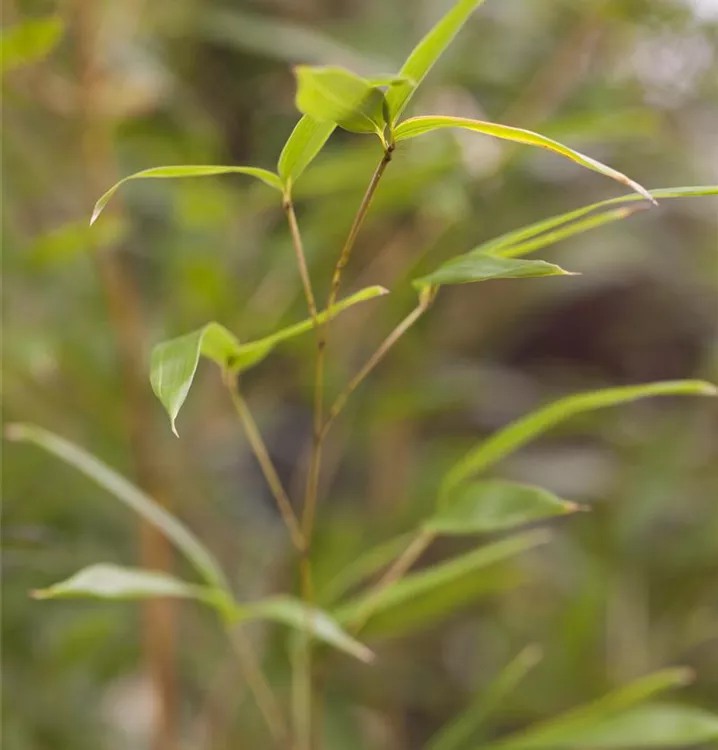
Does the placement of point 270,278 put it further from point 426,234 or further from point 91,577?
point 91,577

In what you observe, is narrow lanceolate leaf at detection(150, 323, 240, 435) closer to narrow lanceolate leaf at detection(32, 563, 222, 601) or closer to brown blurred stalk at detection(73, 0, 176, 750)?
narrow lanceolate leaf at detection(32, 563, 222, 601)

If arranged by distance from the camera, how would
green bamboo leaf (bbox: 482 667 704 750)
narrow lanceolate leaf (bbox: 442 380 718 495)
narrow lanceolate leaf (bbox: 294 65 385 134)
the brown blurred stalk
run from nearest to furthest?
narrow lanceolate leaf (bbox: 294 65 385 134) → narrow lanceolate leaf (bbox: 442 380 718 495) → green bamboo leaf (bbox: 482 667 704 750) → the brown blurred stalk

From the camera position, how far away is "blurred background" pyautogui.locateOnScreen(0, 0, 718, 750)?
1.82ft

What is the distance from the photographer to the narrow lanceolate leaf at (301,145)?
230 millimetres

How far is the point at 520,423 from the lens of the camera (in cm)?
33

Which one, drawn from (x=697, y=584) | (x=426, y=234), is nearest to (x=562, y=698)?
(x=697, y=584)

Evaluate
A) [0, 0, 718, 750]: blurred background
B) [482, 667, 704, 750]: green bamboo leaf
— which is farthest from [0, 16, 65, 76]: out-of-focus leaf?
[482, 667, 704, 750]: green bamboo leaf

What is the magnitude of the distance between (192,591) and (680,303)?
2.94 feet

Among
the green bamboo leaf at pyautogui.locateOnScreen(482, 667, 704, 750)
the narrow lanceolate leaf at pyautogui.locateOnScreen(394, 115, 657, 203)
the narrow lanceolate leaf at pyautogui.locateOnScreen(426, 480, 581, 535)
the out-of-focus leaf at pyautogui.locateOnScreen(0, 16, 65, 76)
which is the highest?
the narrow lanceolate leaf at pyautogui.locateOnScreen(394, 115, 657, 203)

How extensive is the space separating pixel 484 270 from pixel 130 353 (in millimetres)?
364

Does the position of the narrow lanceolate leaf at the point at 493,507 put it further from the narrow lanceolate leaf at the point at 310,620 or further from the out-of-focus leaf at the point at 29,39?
the out-of-focus leaf at the point at 29,39

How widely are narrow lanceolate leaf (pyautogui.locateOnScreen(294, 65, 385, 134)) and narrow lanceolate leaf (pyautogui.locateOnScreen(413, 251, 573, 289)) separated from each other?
5 centimetres

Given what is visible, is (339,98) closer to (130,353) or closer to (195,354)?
(195,354)

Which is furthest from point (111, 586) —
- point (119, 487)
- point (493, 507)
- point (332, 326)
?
point (332, 326)
